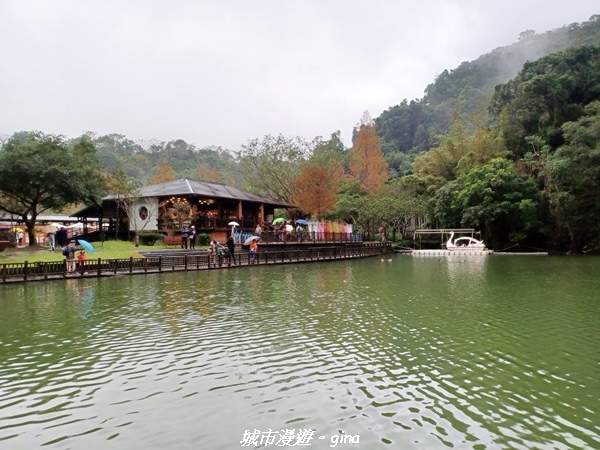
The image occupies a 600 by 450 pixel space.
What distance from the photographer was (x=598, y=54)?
45.2m

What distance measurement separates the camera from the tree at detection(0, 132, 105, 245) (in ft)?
91.9

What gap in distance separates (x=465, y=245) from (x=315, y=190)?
52.3ft

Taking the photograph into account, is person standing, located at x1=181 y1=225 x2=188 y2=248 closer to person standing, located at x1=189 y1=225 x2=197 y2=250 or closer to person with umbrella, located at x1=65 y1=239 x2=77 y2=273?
person standing, located at x1=189 y1=225 x2=197 y2=250

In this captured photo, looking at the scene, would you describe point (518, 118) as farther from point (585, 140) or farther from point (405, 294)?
point (405, 294)

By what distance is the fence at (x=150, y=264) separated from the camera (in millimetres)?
18688

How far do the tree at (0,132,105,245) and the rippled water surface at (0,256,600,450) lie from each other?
17.9 m

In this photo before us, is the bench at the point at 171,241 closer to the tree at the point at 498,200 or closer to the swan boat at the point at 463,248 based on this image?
the swan boat at the point at 463,248

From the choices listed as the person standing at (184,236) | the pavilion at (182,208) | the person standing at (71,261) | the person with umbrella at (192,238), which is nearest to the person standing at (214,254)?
the person with umbrella at (192,238)

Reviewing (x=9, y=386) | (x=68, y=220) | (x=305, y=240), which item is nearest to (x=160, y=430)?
(x=9, y=386)

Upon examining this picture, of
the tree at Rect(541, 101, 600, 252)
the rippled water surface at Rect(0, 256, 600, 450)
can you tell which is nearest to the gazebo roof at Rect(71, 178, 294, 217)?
the rippled water surface at Rect(0, 256, 600, 450)

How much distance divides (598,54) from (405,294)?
46.5m

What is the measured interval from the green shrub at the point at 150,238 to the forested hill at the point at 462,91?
56539 millimetres

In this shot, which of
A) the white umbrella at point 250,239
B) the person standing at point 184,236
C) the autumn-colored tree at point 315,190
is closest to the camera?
the person standing at point 184,236

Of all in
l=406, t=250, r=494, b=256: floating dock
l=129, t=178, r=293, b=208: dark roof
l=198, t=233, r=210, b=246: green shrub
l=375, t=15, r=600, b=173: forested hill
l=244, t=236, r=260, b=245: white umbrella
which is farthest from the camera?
l=375, t=15, r=600, b=173: forested hill
